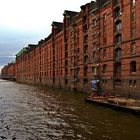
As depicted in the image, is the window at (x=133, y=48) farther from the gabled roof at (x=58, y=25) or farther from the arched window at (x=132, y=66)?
the gabled roof at (x=58, y=25)

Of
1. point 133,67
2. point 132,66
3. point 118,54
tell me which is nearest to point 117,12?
point 118,54

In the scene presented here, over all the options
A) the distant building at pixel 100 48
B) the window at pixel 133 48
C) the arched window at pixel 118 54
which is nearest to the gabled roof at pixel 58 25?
the distant building at pixel 100 48

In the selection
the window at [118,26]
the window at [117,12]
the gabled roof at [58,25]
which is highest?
the gabled roof at [58,25]

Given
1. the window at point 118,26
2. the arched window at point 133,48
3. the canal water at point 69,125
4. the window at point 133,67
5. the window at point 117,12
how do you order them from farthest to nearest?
the window at point 117,12 < the window at point 118,26 < the window at point 133,67 < the arched window at point 133,48 < the canal water at point 69,125

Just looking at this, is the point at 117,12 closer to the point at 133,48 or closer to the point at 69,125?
the point at 133,48

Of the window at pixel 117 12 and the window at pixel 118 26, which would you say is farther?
the window at pixel 117 12

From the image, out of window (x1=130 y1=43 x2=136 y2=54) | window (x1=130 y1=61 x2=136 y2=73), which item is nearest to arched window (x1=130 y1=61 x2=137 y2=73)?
window (x1=130 y1=61 x2=136 y2=73)

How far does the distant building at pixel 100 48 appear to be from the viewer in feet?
133

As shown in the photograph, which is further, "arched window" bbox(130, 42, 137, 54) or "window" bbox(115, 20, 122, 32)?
"window" bbox(115, 20, 122, 32)

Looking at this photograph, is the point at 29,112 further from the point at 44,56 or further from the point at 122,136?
the point at 44,56

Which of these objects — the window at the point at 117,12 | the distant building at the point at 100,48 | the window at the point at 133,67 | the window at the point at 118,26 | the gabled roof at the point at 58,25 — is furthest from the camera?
the gabled roof at the point at 58,25

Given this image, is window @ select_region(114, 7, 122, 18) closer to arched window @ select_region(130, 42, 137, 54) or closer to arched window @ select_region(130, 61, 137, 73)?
arched window @ select_region(130, 42, 137, 54)

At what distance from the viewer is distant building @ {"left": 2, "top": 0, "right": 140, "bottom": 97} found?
133ft

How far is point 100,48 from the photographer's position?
50.6 meters
